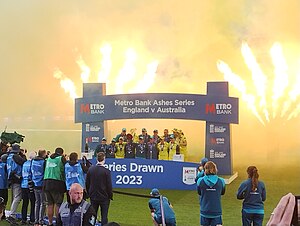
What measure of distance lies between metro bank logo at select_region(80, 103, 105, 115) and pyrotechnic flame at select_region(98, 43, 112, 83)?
547 cm

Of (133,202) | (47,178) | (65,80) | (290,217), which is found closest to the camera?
(290,217)

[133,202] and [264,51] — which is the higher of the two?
[264,51]

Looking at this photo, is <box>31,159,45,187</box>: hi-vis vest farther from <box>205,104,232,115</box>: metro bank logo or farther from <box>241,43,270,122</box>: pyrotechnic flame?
<box>241,43,270,122</box>: pyrotechnic flame

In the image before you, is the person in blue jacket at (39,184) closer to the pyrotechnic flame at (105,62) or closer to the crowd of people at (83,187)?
the crowd of people at (83,187)

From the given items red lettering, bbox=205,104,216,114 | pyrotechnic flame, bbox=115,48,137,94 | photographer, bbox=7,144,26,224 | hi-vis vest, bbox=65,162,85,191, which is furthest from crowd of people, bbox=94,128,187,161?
pyrotechnic flame, bbox=115,48,137,94

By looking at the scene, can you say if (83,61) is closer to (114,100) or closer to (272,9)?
(114,100)

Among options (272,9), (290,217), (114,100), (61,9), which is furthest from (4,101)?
(290,217)

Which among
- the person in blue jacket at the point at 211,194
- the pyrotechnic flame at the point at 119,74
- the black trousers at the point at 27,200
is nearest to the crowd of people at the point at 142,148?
the black trousers at the point at 27,200

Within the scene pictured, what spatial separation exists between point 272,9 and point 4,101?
1220cm

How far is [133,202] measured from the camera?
32.9ft

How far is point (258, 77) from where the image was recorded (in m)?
19.0

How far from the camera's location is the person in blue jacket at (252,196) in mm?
5887

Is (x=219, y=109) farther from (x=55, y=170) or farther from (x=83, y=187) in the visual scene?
(x=55, y=170)

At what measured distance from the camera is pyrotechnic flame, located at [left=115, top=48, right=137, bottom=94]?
20.1 metres
